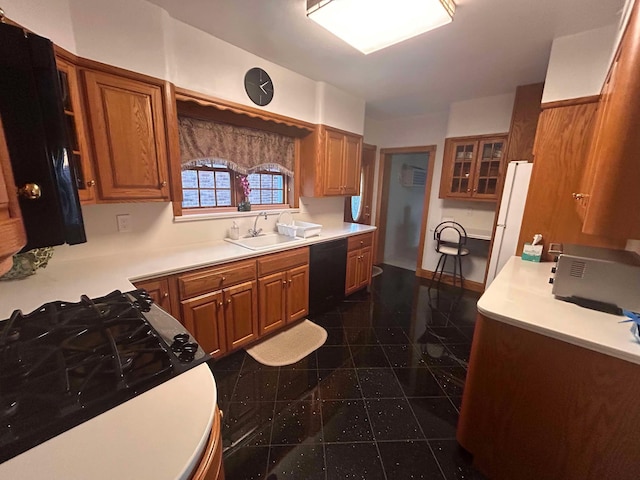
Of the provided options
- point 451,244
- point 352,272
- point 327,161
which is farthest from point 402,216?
point 327,161

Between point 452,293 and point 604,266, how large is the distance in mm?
2530

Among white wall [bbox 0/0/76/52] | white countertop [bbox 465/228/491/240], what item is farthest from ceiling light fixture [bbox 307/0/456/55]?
white countertop [bbox 465/228/491/240]

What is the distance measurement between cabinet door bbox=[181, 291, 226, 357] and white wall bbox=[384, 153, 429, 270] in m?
3.65

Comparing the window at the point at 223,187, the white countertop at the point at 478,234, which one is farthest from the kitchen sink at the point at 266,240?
the white countertop at the point at 478,234

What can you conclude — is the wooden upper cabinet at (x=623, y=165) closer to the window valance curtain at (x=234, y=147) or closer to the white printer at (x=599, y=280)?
the white printer at (x=599, y=280)

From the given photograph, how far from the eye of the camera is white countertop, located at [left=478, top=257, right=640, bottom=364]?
1.04 metres

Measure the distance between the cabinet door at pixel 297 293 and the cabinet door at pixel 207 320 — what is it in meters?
0.69

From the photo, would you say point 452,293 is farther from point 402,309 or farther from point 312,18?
point 312,18

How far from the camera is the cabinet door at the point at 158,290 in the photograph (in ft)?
5.28

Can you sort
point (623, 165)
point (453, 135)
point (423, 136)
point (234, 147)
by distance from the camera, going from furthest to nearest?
1. point (423, 136)
2. point (453, 135)
3. point (234, 147)
4. point (623, 165)

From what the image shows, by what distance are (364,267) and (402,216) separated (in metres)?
2.36

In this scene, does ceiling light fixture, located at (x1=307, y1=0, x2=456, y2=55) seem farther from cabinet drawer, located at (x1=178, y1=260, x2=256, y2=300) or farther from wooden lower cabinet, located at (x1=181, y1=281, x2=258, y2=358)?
wooden lower cabinet, located at (x1=181, y1=281, x2=258, y2=358)

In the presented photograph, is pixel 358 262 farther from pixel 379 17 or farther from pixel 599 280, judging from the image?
pixel 379 17

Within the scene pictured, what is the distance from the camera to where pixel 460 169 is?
3.66 metres
